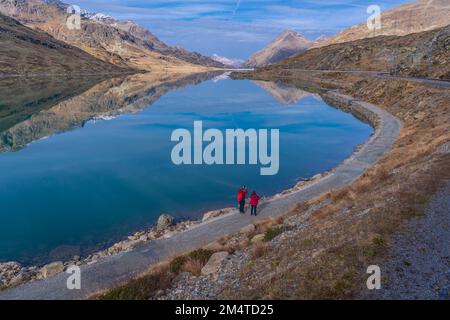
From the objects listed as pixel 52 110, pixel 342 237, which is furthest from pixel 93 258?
pixel 52 110

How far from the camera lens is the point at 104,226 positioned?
1293 inches

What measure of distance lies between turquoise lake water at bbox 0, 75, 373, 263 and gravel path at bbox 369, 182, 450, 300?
65.4 ft

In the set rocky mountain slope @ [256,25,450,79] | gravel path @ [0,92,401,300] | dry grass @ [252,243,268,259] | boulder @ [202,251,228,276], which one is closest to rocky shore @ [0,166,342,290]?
gravel path @ [0,92,401,300]

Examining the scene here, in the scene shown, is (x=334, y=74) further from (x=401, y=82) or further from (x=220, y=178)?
(x=220, y=178)

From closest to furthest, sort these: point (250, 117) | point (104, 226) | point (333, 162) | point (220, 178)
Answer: point (104, 226)
point (220, 178)
point (333, 162)
point (250, 117)

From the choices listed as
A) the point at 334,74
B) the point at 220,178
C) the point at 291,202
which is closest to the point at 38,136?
the point at 220,178

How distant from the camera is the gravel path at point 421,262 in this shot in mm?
13391

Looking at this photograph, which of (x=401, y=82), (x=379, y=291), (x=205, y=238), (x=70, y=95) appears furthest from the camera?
(x=70, y=95)

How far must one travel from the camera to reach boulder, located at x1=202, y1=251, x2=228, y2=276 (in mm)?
19672

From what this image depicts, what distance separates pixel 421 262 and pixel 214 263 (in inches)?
365

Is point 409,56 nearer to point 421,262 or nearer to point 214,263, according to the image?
point 214,263

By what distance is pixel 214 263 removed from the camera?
66.9 ft

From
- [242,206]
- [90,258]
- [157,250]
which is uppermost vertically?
[242,206]

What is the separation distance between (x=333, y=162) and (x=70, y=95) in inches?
4252
